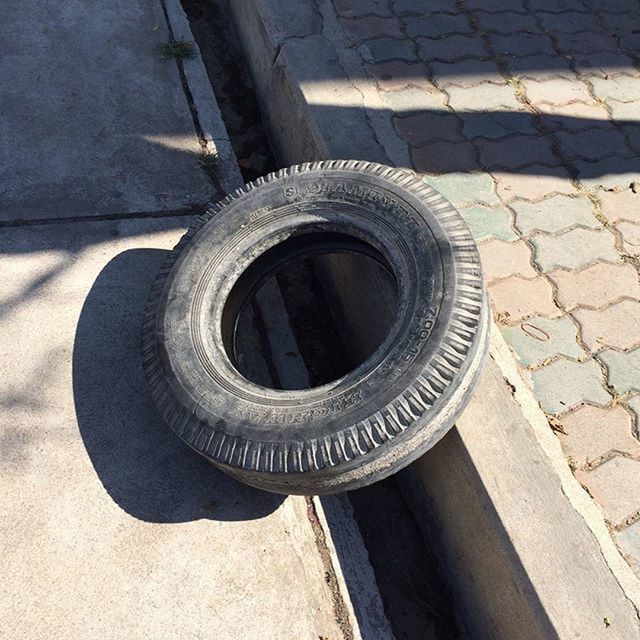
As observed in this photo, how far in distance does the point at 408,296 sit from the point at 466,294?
21 centimetres

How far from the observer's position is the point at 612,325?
9.52ft

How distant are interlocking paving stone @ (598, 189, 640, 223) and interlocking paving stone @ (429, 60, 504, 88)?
2.98ft

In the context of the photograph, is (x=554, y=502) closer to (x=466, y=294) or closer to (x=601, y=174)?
(x=466, y=294)

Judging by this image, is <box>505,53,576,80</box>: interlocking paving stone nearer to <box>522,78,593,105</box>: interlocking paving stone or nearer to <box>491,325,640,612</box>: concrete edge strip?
<box>522,78,593,105</box>: interlocking paving stone

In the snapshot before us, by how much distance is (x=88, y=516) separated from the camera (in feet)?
8.39

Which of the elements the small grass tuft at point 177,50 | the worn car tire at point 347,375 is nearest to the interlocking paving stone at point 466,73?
the worn car tire at point 347,375

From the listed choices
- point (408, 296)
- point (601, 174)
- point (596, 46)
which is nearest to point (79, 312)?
point (408, 296)

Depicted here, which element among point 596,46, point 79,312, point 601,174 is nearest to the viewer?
point 79,312

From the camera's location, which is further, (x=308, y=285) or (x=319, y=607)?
(x=308, y=285)

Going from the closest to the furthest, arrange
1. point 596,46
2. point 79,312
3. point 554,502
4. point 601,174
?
point 554,502, point 79,312, point 601,174, point 596,46

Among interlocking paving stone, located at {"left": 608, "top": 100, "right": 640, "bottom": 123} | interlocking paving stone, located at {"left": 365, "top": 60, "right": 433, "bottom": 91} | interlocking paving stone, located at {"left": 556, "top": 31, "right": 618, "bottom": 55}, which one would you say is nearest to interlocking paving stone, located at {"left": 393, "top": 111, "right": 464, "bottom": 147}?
interlocking paving stone, located at {"left": 365, "top": 60, "right": 433, "bottom": 91}

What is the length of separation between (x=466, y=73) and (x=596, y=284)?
1484 mm

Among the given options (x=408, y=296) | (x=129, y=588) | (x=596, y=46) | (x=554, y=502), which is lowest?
(x=129, y=588)

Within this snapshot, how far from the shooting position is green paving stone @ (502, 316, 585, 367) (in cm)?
278
